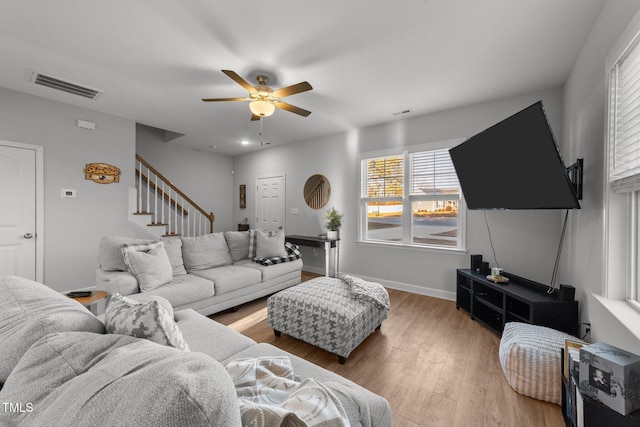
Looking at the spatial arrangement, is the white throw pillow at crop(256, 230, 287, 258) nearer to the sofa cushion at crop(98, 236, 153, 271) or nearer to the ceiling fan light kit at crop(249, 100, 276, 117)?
the sofa cushion at crop(98, 236, 153, 271)

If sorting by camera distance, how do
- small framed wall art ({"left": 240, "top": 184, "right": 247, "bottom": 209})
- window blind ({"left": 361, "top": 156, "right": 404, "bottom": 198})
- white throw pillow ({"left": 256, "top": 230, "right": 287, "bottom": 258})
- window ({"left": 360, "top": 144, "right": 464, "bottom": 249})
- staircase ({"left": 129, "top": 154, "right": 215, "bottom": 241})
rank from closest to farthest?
1. window ({"left": 360, "top": 144, "right": 464, "bottom": 249})
2. white throw pillow ({"left": 256, "top": 230, "right": 287, "bottom": 258})
3. window blind ({"left": 361, "top": 156, "right": 404, "bottom": 198})
4. staircase ({"left": 129, "top": 154, "right": 215, "bottom": 241})
5. small framed wall art ({"left": 240, "top": 184, "right": 247, "bottom": 209})

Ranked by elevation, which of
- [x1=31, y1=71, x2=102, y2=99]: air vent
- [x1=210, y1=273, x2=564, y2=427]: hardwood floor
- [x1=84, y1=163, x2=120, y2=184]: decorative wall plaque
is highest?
[x1=31, y1=71, x2=102, y2=99]: air vent

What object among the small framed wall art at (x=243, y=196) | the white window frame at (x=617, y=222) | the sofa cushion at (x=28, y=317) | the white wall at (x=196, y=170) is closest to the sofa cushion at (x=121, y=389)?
the sofa cushion at (x=28, y=317)

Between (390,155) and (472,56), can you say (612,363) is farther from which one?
(390,155)

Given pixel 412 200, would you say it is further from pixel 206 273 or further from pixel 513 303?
pixel 206 273

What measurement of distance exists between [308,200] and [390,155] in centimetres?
179

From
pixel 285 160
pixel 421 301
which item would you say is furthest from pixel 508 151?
pixel 285 160

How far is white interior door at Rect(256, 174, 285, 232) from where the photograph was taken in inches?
217

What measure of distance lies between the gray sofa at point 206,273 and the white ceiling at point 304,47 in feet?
5.91

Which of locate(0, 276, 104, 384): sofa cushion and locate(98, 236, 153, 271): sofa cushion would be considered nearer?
locate(0, 276, 104, 384): sofa cushion

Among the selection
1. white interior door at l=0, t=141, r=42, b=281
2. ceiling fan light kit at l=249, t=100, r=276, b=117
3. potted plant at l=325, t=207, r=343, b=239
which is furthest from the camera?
potted plant at l=325, t=207, r=343, b=239

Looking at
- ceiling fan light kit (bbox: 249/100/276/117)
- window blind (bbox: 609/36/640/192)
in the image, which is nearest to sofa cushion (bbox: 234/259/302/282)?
ceiling fan light kit (bbox: 249/100/276/117)

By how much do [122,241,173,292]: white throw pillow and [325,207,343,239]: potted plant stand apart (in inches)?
94.6

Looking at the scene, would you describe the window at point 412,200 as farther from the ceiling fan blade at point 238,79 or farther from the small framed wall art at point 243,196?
the small framed wall art at point 243,196
